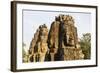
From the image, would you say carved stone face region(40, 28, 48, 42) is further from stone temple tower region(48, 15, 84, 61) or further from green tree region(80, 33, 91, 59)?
green tree region(80, 33, 91, 59)

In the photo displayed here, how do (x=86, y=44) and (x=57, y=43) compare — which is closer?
(x=57, y=43)

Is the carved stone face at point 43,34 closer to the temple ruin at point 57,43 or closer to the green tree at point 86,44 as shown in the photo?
the temple ruin at point 57,43

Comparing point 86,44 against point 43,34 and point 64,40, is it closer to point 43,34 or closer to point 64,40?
point 64,40

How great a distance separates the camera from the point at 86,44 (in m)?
2.11

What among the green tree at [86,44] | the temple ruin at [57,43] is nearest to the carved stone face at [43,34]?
the temple ruin at [57,43]

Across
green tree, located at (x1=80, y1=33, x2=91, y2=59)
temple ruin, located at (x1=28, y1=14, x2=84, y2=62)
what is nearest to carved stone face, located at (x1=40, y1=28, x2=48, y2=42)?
temple ruin, located at (x1=28, y1=14, x2=84, y2=62)

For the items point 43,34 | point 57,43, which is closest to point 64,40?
point 57,43

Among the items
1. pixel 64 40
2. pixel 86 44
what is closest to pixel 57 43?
pixel 64 40

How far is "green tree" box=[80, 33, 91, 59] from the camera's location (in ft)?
6.87

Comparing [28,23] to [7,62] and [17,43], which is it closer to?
[17,43]

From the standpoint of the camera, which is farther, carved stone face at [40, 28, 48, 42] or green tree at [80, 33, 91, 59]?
green tree at [80, 33, 91, 59]

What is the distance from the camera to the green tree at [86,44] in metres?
2.09

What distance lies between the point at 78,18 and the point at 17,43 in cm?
60

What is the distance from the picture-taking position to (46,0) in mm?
1942
